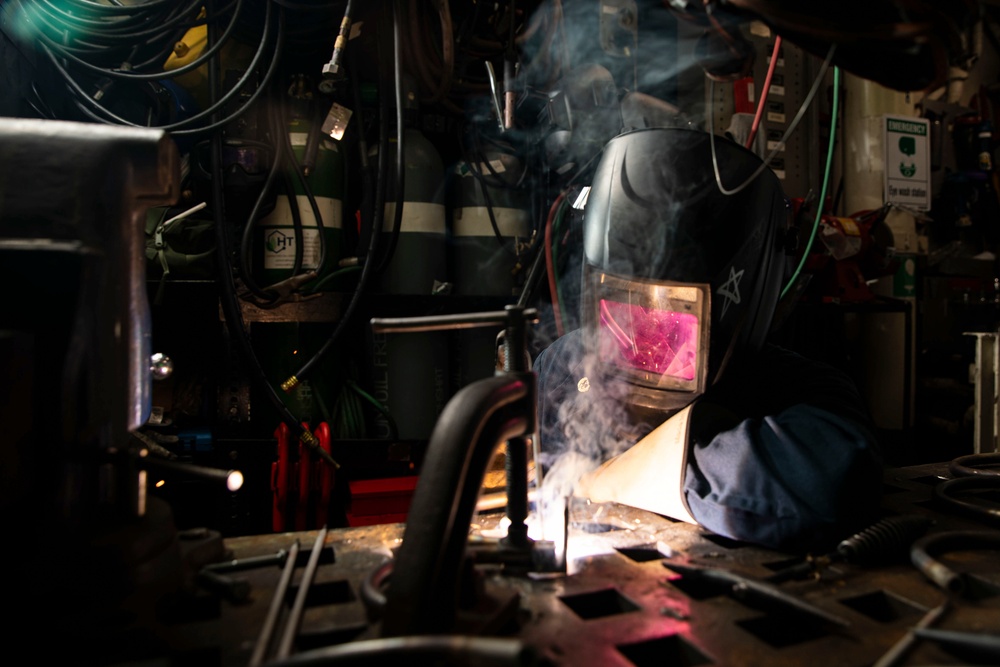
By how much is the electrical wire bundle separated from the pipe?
172cm

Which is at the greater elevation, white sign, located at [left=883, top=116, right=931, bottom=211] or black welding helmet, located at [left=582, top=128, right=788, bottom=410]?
white sign, located at [left=883, top=116, right=931, bottom=211]

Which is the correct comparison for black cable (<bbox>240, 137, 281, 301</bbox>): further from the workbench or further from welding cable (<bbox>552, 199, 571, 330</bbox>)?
the workbench

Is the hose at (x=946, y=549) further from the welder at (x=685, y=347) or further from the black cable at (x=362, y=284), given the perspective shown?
the black cable at (x=362, y=284)

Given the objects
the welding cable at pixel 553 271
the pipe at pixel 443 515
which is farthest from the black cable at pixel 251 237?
the pipe at pixel 443 515

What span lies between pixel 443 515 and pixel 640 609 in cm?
30

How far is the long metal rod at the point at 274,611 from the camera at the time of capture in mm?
631

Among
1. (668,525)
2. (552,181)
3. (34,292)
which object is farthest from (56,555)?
(552,181)

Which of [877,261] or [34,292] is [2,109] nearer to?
[34,292]

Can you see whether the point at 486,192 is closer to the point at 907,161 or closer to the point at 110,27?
the point at 110,27

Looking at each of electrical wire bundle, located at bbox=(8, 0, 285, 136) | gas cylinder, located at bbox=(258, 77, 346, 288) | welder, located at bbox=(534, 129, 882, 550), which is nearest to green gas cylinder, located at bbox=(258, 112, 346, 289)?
gas cylinder, located at bbox=(258, 77, 346, 288)

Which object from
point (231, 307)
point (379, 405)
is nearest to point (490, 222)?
point (379, 405)

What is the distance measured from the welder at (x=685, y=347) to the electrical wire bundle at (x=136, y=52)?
136cm

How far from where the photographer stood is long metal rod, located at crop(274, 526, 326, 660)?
0.65 m

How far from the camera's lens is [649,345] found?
1.39 meters
